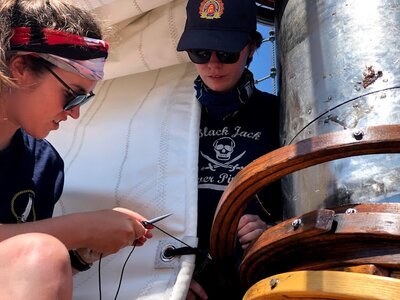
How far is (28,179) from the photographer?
138 cm

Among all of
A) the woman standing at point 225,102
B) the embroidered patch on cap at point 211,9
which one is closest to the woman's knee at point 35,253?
the woman standing at point 225,102

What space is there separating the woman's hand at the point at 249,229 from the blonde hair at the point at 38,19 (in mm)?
503

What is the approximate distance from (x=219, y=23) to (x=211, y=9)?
5 centimetres

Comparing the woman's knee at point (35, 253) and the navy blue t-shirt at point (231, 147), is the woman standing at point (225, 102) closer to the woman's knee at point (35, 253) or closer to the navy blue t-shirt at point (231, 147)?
the navy blue t-shirt at point (231, 147)

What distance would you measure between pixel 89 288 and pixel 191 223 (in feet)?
0.88

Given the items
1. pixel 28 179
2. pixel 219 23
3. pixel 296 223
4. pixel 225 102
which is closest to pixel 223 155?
pixel 225 102

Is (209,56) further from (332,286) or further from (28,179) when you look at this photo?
(332,286)

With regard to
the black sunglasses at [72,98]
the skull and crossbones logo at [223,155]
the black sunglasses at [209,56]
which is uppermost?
the black sunglasses at [209,56]

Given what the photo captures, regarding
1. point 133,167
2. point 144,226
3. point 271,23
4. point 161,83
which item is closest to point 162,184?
point 133,167

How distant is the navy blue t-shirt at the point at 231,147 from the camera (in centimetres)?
153

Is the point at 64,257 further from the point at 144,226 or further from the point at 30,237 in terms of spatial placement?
the point at 144,226

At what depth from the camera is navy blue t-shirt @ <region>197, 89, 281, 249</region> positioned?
1.53m

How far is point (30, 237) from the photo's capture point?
0.94 metres

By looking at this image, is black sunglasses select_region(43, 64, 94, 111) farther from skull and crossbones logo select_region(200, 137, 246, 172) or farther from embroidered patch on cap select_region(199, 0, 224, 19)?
embroidered patch on cap select_region(199, 0, 224, 19)
